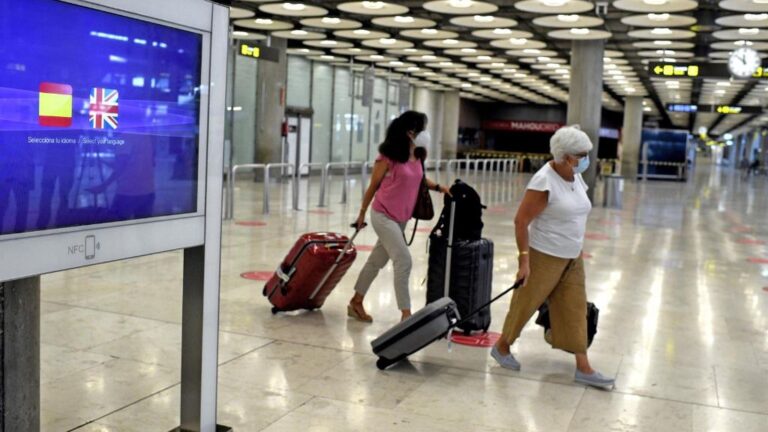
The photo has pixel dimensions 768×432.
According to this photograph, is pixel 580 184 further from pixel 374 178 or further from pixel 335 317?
pixel 335 317

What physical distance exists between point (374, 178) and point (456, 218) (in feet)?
2.13

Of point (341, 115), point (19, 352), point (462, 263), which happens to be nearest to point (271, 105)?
point (341, 115)

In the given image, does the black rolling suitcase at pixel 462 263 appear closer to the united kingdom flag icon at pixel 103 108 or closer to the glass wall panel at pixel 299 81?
the united kingdom flag icon at pixel 103 108

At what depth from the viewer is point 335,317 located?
6.29 m

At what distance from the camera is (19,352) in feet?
9.90

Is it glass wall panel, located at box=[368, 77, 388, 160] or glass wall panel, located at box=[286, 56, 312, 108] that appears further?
glass wall panel, located at box=[368, 77, 388, 160]

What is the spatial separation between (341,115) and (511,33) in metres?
14.6

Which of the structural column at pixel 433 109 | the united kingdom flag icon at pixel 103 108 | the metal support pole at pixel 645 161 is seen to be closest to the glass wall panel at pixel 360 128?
the structural column at pixel 433 109

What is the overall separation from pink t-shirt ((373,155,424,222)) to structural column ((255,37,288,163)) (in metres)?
18.3

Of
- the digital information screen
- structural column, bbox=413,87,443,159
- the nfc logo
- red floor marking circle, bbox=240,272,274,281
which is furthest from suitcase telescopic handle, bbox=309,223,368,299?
structural column, bbox=413,87,443,159

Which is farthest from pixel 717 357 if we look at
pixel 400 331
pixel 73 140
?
pixel 73 140

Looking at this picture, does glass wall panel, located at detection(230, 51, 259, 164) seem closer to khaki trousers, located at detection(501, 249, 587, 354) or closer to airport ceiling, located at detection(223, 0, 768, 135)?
airport ceiling, located at detection(223, 0, 768, 135)

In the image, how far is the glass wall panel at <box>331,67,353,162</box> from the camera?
33.3 meters

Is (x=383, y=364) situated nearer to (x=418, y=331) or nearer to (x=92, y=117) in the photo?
(x=418, y=331)
